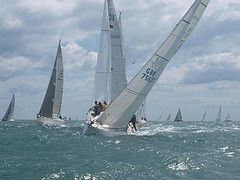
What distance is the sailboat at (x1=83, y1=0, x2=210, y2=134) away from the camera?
54.5 feet

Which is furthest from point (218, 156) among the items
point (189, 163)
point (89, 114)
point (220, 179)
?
point (89, 114)

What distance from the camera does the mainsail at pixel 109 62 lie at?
71.4ft

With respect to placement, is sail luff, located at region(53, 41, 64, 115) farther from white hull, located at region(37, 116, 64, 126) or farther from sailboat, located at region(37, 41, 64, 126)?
white hull, located at region(37, 116, 64, 126)

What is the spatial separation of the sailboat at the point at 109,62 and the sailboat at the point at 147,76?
4721 millimetres

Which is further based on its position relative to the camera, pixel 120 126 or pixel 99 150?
pixel 120 126

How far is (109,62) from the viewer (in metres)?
21.9

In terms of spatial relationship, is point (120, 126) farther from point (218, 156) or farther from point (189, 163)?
point (189, 163)

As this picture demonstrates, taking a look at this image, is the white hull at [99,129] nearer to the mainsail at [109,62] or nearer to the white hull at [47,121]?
the mainsail at [109,62]

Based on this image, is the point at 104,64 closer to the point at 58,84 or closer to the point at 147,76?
the point at 147,76

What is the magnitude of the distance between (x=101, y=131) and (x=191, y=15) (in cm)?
802

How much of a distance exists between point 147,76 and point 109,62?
5.74m

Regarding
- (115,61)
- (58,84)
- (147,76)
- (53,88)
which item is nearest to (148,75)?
(147,76)

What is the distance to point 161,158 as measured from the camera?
974 centimetres

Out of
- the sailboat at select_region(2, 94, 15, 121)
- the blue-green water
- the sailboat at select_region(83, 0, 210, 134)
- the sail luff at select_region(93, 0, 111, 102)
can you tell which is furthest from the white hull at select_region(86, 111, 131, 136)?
the sailboat at select_region(2, 94, 15, 121)
